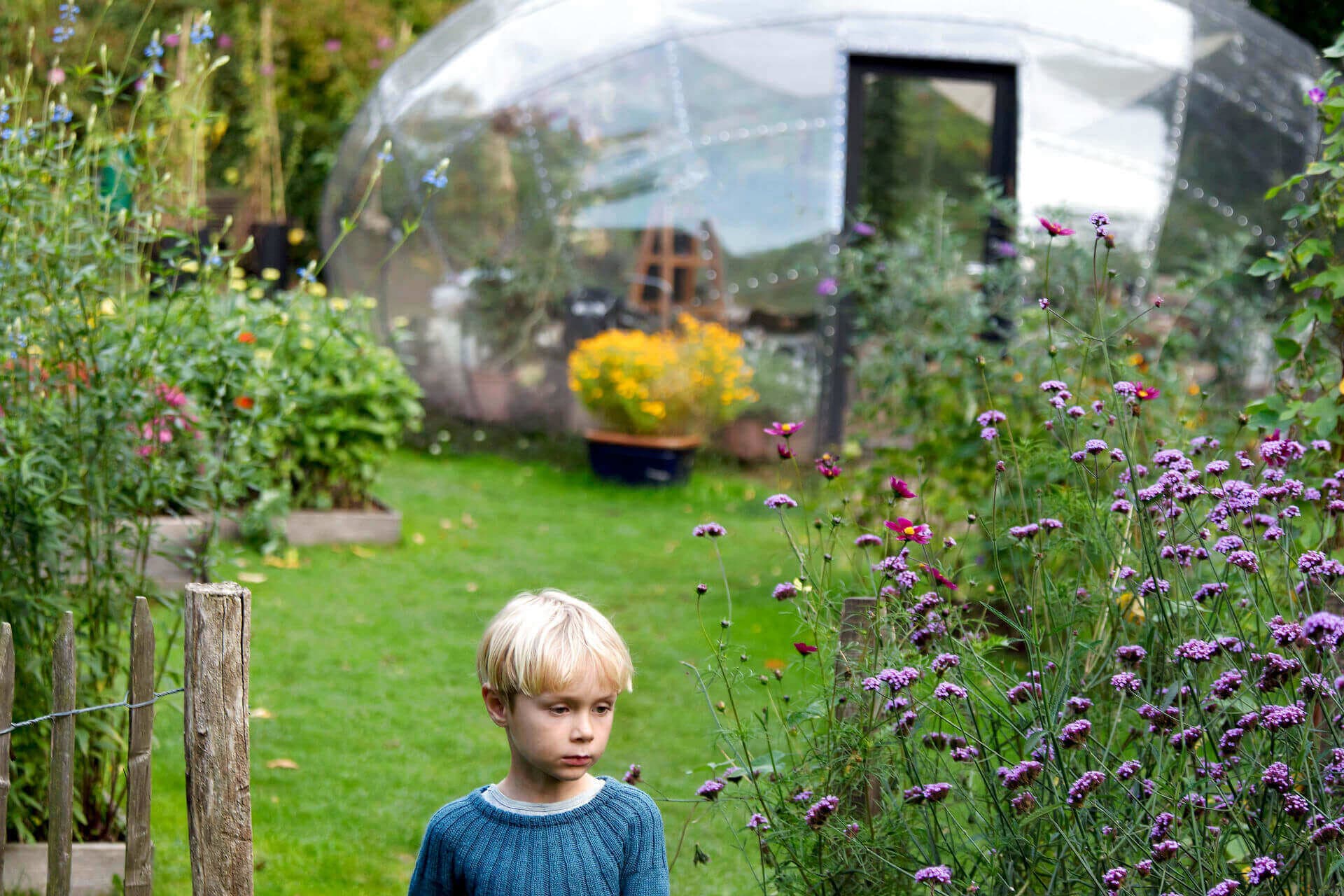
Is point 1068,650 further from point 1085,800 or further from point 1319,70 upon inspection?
point 1319,70

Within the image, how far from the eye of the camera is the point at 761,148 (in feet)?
30.9

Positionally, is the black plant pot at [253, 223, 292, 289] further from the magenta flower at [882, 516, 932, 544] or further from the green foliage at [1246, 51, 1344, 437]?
the magenta flower at [882, 516, 932, 544]

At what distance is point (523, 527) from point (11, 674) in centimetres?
545

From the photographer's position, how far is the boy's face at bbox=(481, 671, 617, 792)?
1989 millimetres

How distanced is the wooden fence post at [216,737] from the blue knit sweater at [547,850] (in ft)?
1.10

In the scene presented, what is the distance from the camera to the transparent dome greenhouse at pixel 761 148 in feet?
30.9

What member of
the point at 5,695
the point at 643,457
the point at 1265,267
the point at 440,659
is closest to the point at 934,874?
the point at 5,695

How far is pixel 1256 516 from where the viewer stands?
2385 mm

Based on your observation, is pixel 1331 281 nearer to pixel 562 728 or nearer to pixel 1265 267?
pixel 1265 267

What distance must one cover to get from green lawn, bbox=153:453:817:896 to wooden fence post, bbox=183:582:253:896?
0.85 metres

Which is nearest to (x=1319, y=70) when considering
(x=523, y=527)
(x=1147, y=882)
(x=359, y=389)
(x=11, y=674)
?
(x=523, y=527)

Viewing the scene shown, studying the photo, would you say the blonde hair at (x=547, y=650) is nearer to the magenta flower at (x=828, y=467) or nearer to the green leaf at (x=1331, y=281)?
the magenta flower at (x=828, y=467)

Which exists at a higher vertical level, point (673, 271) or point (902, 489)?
point (673, 271)

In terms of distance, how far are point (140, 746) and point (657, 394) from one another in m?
6.65
